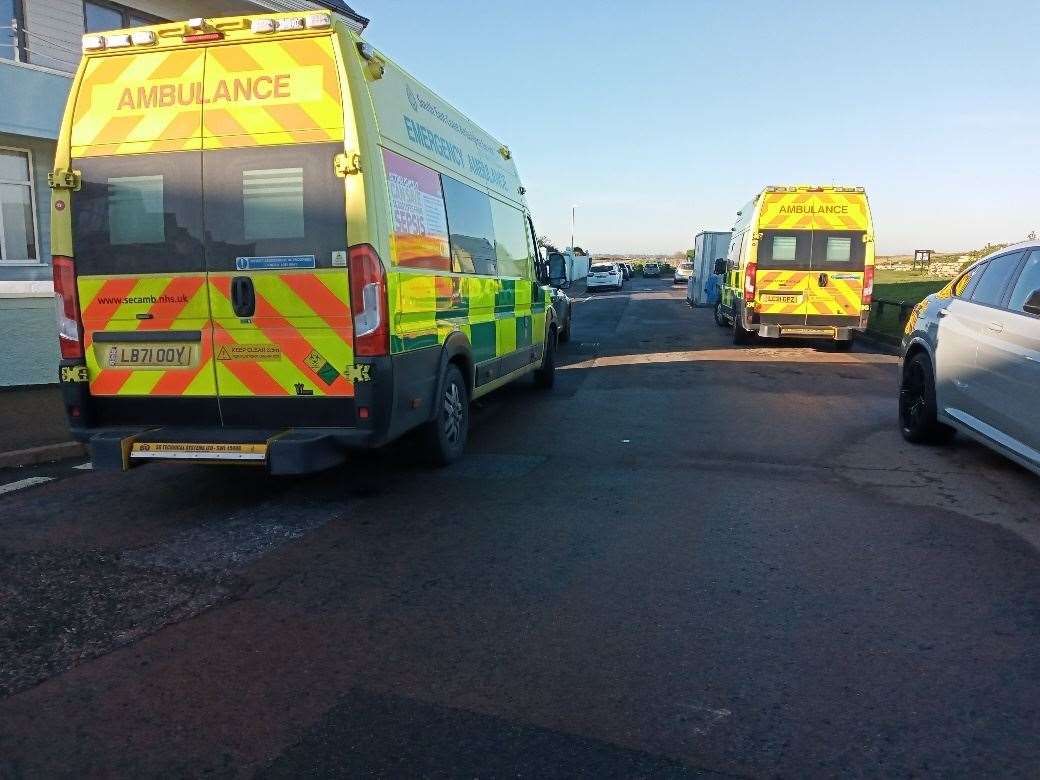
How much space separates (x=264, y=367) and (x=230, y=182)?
3.91ft

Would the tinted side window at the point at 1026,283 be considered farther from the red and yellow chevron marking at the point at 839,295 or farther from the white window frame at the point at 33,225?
the white window frame at the point at 33,225

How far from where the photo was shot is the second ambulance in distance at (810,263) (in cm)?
1568

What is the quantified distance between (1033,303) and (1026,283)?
40 cm

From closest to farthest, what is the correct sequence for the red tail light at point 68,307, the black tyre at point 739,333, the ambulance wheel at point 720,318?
1. the red tail light at point 68,307
2. the black tyre at point 739,333
3. the ambulance wheel at point 720,318

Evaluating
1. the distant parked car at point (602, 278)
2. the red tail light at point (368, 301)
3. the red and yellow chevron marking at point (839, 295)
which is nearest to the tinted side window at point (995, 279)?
the red tail light at point (368, 301)

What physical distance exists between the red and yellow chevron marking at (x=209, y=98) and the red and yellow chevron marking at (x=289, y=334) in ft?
2.95

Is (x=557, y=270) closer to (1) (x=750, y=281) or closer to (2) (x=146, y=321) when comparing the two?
(2) (x=146, y=321)

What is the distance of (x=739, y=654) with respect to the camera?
3.49m

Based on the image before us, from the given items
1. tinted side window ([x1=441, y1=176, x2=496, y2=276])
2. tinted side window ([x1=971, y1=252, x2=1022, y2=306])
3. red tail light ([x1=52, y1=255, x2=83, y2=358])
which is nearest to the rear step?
red tail light ([x1=52, y1=255, x2=83, y2=358])

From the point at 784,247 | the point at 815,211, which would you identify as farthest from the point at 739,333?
the point at 815,211

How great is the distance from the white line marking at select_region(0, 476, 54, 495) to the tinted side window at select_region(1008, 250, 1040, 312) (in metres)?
7.52

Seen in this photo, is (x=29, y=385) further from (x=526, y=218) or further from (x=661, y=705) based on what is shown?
(x=661, y=705)

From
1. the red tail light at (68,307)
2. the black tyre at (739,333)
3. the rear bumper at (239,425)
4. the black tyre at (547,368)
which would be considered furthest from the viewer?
the black tyre at (739,333)

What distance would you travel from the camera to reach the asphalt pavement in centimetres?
284
